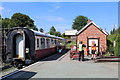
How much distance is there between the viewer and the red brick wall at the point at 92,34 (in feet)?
64.8

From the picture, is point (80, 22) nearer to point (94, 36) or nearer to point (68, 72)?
point (94, 36)

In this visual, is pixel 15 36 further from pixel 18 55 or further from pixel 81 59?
pixel 81 59

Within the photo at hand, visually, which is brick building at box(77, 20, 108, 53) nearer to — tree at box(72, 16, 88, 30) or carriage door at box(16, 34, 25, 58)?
carriage door at box(16, 34, 25, 58)

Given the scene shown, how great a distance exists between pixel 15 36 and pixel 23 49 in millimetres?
1377

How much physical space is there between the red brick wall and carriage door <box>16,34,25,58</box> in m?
8.52

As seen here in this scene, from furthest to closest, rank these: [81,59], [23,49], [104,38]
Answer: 1. [104,38]
2. [81,59]
3. [23,49]

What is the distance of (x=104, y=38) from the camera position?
19750 mm

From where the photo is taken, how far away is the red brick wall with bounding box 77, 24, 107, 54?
19.8 meters

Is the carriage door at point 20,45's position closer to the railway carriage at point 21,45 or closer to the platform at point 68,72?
the railway carriage at point 21,45

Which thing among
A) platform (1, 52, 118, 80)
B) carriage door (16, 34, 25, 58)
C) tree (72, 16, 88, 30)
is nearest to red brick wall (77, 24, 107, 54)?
platform (1, 52, 118, 80)

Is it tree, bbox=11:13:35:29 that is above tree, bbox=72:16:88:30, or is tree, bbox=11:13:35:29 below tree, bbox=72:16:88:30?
below

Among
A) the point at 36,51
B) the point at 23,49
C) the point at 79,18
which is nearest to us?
the point at 23,49

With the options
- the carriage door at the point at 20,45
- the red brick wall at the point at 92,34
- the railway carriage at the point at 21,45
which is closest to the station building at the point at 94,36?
the red brick wall at the point at 92,34

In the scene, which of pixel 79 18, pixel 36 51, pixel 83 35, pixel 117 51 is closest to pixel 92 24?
pixel 83 35
